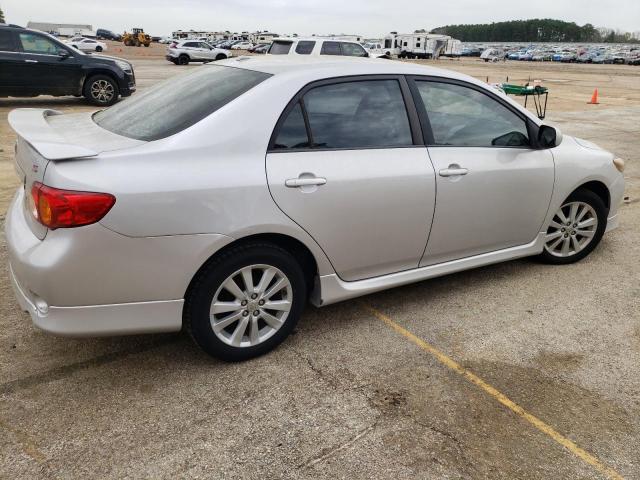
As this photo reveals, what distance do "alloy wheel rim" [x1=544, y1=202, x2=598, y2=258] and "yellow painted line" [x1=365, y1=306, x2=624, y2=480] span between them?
5.34ft

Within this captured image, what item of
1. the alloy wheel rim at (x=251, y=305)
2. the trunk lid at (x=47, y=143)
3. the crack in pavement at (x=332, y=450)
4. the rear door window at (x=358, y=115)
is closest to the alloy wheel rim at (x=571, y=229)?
the rear door window at (x=358, y=115)

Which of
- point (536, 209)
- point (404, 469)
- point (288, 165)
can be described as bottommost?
point (404, 469)

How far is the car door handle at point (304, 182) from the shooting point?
2855 mm

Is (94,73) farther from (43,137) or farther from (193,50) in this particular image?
(193,50)

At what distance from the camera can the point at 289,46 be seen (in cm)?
1734

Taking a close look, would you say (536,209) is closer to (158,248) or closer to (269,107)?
(269,107)

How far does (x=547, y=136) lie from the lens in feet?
12.8

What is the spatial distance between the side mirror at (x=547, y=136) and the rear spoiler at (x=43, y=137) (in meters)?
3.00

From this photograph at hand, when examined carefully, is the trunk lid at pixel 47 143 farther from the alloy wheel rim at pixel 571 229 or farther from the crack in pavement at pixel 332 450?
the alloy wheel rim at pixel 571 229

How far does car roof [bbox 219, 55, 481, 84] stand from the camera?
313 centimetres

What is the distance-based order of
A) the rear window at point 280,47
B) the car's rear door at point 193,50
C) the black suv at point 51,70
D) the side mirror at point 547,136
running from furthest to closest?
the car's rear door at point 193,50 < the rear window at point 280,47 < the black suv at point 51,70 < the side mirror at point 547,136

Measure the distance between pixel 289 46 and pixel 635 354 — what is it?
52.3 ft

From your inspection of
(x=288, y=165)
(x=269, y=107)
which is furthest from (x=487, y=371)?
(x=269, y=107)

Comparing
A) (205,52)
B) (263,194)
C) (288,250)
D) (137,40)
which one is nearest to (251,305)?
(288,250)
